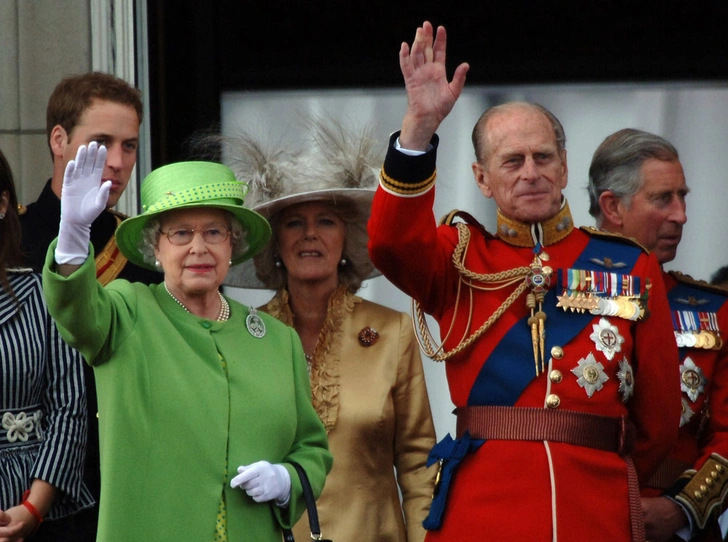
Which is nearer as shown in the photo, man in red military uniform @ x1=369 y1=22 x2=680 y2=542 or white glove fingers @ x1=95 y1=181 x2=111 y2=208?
white glove fingers @ x1=95 y1=181 x2=111 y2=208

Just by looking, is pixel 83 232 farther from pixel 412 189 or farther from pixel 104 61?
pixel 104 61

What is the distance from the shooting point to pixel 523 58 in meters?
6.38

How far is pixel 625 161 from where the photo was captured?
474 centimetres

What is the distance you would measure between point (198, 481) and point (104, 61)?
2.34 metres

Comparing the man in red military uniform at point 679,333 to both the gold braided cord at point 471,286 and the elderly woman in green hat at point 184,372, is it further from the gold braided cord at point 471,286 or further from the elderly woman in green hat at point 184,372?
the elderly woman in green hat at point 184,372

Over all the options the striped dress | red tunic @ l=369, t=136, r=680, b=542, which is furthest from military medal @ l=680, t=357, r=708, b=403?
the striped dress

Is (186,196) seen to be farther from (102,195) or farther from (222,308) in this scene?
(102,195)

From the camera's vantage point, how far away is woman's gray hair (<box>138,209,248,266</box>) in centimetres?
377

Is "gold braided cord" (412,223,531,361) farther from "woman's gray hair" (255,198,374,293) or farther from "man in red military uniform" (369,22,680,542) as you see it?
"woman's gray hair" (255,198,374,293)

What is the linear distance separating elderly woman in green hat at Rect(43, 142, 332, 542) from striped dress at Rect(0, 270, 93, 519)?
0.30 metres

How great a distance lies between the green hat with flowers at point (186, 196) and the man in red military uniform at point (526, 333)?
36 centimetres

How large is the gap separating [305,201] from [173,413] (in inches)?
48.8

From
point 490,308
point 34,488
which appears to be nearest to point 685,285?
point 490,308

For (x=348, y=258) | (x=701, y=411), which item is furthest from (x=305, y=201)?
(x=701, y=411)
